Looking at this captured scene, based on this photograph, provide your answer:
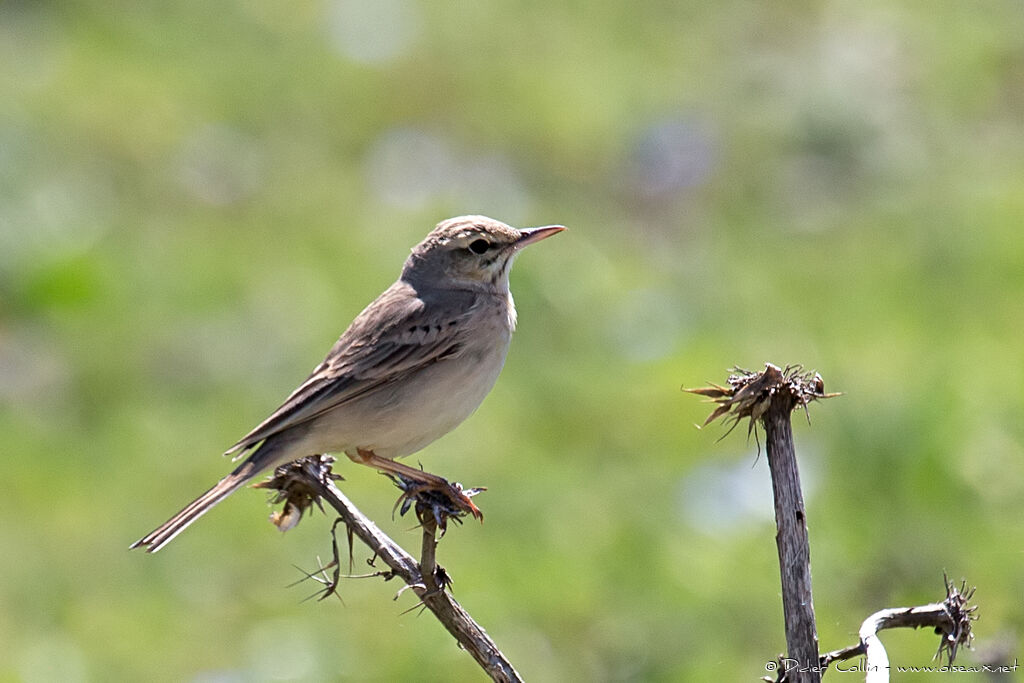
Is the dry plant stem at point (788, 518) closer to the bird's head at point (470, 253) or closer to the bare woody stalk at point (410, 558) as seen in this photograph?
the bare woody stalk at point (410, 558)

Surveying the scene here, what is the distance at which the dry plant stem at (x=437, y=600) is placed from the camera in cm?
363

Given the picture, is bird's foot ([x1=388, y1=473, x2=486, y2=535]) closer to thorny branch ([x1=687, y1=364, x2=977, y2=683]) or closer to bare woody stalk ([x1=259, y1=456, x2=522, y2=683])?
bare woody stalk ([x1=259, y1=456, x2=522, y2=683])

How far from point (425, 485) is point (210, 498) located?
3.10ft

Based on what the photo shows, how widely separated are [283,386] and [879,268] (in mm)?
4270

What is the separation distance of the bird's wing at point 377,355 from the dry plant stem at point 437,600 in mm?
1383

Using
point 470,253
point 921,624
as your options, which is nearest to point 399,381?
point 470,253

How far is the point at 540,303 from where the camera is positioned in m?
10.1

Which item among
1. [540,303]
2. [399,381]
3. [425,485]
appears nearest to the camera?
[425,485]

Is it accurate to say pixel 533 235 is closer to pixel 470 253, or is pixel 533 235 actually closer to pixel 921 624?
pixel 470 253

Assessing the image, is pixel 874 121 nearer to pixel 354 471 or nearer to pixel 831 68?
pixel 831 68

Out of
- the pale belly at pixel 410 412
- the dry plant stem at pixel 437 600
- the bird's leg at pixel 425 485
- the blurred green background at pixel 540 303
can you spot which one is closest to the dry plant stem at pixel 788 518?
the dry plant stem at pixel 437 600

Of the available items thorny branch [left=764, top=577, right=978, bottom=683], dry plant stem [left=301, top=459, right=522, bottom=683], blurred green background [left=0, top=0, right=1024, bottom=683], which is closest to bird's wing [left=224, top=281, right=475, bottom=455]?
dry plant stem [left=301, top=459, right=522, bottom=683]

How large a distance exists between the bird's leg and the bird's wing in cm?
26

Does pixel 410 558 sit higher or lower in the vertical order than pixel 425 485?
lower
